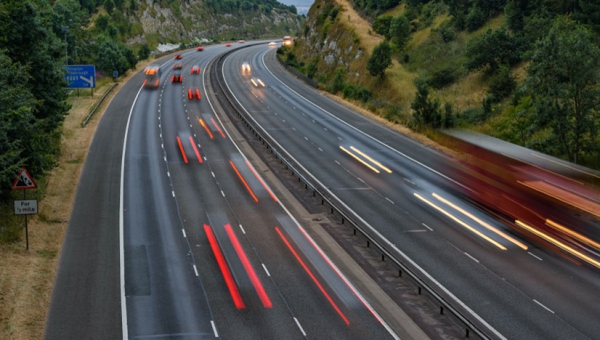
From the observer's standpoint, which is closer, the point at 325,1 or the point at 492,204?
the point at 492,204

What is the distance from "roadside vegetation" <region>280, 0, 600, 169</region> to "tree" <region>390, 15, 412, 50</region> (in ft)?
0.74

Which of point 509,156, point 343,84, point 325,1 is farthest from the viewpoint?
point 325,1

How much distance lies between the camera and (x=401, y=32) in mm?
100562

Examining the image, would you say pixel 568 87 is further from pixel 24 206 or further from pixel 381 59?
pixel 381 59

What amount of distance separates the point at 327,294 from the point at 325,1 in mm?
120297

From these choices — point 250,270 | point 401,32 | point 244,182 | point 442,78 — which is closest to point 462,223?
point 250,270

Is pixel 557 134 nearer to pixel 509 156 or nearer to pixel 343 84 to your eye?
pixel 509 156

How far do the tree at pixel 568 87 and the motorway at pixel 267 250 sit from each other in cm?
829

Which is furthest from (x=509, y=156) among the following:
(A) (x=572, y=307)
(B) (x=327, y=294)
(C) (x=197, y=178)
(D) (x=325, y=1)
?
(D) (x=325, y=1)

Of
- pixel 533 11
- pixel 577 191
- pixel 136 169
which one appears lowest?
pixel 136 169

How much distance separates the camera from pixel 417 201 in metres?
37.4

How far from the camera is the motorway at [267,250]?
22.4 m

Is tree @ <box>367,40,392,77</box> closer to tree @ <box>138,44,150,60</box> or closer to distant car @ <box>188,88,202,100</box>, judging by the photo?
distant car @ <box>188,88,202,100</box>

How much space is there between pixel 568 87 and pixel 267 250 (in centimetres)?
2648
